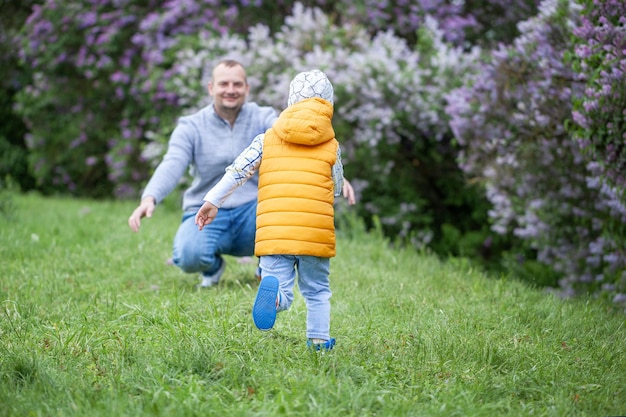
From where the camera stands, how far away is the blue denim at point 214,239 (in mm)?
4422

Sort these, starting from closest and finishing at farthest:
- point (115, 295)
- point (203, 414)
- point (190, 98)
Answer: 1. point (203, 414)
2. point (115, 295)
3. point (190, 98)

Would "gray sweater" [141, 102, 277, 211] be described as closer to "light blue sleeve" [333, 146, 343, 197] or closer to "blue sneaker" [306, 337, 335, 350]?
"light blue sleeve" [333, 146, 343, 197]

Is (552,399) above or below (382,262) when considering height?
above

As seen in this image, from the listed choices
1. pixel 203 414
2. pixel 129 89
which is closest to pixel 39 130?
pixel 129 89

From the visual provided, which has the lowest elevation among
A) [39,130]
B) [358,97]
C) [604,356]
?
[39,130]

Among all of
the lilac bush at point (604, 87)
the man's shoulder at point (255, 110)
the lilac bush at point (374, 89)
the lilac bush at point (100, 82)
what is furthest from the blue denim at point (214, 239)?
the lilac bush at point (100, 82)

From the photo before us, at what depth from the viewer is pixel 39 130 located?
12562mm

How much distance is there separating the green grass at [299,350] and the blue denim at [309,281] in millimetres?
114

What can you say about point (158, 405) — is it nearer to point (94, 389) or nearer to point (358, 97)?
point (94, 389)

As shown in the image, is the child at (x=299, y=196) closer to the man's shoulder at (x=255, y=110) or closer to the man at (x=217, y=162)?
the man at (x=217, y=162)

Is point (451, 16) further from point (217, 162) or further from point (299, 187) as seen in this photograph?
point (299, 187)

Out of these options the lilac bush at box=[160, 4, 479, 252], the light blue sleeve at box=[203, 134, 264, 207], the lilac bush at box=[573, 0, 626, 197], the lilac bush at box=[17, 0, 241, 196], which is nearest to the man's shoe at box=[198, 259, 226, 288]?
the light blue sleeve at box=[203, 134, 264, 207]

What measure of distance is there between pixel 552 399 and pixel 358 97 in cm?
609

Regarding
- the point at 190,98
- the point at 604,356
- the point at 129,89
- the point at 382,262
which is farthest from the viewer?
the point at 129,89
